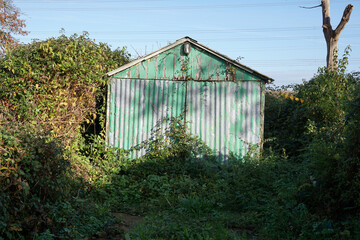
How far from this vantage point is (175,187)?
29.2 feet

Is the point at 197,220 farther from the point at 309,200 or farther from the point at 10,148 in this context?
the point at 10,148

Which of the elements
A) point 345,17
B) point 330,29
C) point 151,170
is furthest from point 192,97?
point 345,17

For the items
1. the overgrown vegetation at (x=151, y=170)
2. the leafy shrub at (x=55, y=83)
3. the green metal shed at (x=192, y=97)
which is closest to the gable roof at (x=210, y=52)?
the green metal shed at (x=192, y=97)

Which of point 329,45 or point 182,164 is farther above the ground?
point 329,45

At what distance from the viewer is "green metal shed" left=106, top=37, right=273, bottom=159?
11062 millimetres

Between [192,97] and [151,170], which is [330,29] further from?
[151,170]

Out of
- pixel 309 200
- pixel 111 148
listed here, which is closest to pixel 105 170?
pixel 111 148

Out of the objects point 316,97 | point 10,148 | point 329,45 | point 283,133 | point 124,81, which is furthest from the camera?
point 329,45

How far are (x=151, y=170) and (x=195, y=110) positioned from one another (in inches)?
92.7

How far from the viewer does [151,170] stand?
33.6 ft

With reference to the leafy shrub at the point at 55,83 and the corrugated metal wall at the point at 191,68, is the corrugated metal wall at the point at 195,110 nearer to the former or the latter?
the corrugated metal wall at the point at 191,68

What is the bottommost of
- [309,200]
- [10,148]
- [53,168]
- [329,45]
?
[309,200]

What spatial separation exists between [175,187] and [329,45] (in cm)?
1042

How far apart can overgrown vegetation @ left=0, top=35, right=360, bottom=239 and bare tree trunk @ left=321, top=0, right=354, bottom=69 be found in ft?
4.57
